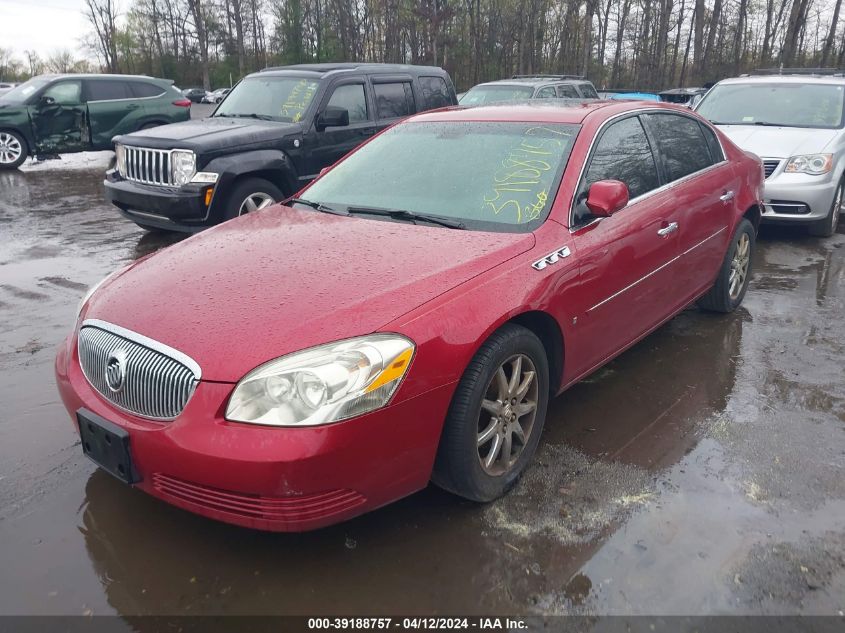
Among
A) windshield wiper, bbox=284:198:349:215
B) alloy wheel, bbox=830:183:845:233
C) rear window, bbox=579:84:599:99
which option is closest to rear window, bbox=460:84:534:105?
rear window, bbox=579:84:599:99

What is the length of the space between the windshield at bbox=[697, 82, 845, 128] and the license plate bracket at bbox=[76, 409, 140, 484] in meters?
8.15

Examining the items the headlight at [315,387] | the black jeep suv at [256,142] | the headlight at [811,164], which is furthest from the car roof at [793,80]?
the headlight at [315,387]

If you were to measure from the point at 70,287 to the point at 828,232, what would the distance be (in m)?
8.00

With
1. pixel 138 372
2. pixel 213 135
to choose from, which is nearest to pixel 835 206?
pixel 213 135

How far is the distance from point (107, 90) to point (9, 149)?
2.12 meters

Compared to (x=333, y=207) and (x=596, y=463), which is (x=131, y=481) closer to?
(x=333, y=207)

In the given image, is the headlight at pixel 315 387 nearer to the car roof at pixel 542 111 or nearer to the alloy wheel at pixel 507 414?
the alloy wheel at pixel 507 414

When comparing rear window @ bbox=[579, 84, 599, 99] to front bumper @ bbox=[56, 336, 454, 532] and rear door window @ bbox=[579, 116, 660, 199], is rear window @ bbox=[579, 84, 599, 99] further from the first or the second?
front bumper @ bbox=[56, 336, 454, 532]

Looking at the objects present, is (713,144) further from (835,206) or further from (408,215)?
(835,206)

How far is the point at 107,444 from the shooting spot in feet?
8.08

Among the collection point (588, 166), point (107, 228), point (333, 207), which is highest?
point (588, 166)

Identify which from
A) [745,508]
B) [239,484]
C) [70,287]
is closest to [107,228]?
[70,287]

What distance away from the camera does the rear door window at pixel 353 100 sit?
770cm

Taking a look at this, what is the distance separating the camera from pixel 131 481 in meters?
2.44
